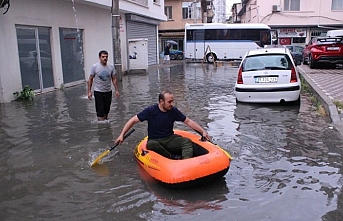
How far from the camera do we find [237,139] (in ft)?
22.5

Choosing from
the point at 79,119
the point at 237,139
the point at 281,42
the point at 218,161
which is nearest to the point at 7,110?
the point at 79,119

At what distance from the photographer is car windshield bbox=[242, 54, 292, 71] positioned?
31.9 ft

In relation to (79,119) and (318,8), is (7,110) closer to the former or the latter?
(79,119)

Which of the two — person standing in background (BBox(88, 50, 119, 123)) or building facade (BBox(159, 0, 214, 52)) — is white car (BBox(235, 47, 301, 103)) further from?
building facade (BBox(159, 0, 214, 52))

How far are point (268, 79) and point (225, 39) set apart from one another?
2192cm

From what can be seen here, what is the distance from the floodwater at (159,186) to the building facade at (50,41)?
8.86 feet

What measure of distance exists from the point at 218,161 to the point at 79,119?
4.98m

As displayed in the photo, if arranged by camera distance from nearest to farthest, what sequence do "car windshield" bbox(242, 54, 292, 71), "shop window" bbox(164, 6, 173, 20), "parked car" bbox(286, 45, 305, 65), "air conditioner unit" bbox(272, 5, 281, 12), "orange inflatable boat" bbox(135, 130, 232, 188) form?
"orange inflatable boat" bbox(135, 130, 232, 188) → "car windshield" bbox(242, 54, 292, 71) → "parked car" bbox(286, 45, 305, 65) → "air conditioner unit" bbox(272, 5, 281, 12) → "shop window" bbox(164, 6, 173, 20)

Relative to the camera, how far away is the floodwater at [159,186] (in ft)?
13.5

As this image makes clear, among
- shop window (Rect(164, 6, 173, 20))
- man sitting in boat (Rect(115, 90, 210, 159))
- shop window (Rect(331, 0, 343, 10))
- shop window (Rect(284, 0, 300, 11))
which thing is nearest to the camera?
man sitting in boat (Rect(115, 90, 210, 159))

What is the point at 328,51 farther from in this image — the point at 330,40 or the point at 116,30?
the point at 116,30

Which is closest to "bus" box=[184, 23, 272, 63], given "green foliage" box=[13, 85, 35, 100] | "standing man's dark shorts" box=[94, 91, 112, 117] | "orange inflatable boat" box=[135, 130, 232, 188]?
"green foliage" box=[13, 85, 35, 100]

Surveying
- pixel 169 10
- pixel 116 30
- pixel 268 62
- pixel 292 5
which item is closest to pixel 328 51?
pixel 268 62

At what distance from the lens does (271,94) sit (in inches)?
380
